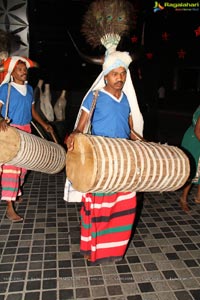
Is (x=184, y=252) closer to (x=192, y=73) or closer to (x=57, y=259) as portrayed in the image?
(x=57, y=259)

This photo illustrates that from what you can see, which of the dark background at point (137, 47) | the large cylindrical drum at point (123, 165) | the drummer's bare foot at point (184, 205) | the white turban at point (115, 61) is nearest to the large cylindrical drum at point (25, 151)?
the large cylindrical drum at point (123, 165)

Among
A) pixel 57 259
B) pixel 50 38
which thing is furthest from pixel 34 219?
pixel 50 38

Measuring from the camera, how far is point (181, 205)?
408cm

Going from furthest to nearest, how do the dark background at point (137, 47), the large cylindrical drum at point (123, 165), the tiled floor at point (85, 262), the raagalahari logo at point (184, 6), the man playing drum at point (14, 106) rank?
the raagalahari logo at point (184, 6) → the dark background at point (137, 47) → the man playing drum at point (14, 106) → the tiled floor at point (85, 262) → the large cylindrical drum at point (123, 165)

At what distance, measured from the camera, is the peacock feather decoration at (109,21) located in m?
2.60

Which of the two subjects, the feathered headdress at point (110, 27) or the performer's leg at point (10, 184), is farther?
the performer's leg at point (10, 184)

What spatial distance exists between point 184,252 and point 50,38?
11.5m

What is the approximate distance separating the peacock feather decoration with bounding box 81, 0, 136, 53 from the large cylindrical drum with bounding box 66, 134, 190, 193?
3.07 ft

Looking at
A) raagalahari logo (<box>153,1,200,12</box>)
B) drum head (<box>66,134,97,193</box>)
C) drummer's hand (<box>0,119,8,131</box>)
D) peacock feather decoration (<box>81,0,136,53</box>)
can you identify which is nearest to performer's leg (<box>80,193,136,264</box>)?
drum head (<box>66,134,97,193</box>)

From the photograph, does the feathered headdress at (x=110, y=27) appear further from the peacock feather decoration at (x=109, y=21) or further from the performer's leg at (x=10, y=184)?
the performer's leg at (x=10, y=184)

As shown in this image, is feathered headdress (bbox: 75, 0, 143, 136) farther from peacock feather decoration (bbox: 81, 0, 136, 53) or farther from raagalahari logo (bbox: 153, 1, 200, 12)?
raagalahari logo (bbox: 153, 1, 200, 12)

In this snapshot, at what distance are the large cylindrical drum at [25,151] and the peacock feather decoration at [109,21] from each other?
3.80 ft

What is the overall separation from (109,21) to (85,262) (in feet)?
7.29

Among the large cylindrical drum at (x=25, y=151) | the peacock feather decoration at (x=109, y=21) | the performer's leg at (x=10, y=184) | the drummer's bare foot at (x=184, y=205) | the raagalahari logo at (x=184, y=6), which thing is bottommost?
the drummer's bare foot at (x=184, y=205)
